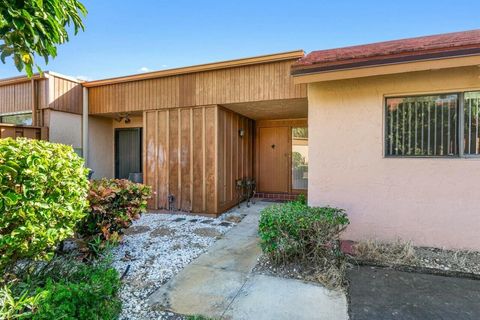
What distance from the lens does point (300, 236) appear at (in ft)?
11.0

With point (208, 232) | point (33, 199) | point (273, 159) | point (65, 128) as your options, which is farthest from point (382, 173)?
point (65, 128)

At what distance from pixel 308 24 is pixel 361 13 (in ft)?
4.71

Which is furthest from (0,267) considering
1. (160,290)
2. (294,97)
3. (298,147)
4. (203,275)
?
(298,147)

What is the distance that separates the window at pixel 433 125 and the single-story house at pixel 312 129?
16 millimetres

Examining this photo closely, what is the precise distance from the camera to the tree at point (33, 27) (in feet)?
5.56

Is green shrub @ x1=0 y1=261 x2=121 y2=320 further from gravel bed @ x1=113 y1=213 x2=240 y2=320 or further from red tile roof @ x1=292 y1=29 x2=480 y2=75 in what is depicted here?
red tile roof @ x1=292 y1=29 x2=480 y2=75

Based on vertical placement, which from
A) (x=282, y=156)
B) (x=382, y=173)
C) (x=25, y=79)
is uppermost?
(x=25, y=79)

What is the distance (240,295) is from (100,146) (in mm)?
7101

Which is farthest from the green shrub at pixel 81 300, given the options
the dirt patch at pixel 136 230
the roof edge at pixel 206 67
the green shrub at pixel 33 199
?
the roof edge at pixel 206 67

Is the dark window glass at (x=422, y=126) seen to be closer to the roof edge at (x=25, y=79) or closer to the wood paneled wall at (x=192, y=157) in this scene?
the wood paneled wall at (x=192, y=157)

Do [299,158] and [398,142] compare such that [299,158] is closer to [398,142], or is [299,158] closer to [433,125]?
[398,142]

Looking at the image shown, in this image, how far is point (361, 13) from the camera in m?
6.98

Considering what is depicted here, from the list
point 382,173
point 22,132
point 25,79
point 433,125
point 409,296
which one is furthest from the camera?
point 25,79

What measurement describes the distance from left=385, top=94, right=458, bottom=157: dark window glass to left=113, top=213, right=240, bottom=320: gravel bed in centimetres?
365
